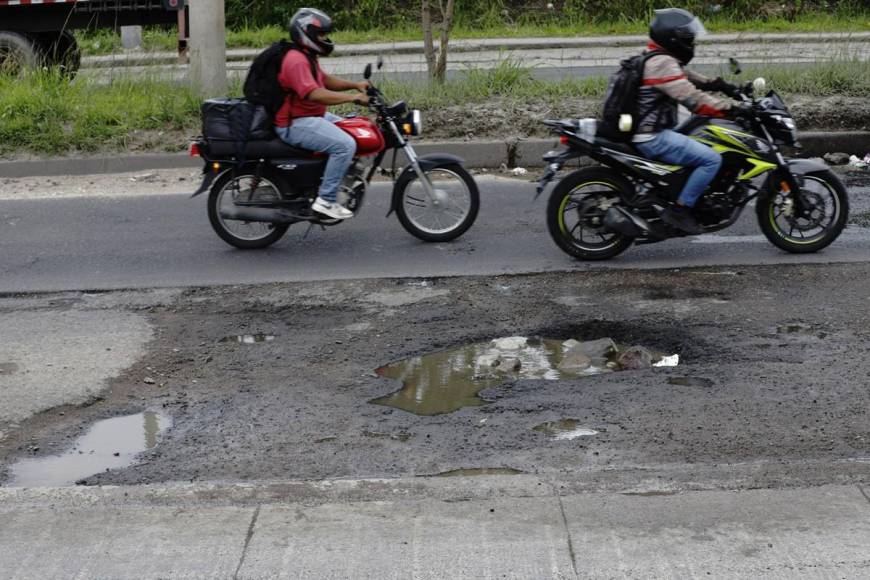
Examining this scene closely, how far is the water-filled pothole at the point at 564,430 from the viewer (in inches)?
210

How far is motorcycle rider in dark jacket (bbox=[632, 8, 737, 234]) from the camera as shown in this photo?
25.2 ft

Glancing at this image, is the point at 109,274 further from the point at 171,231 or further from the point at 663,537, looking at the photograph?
the point at 663,537

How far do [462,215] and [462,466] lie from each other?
3974mm

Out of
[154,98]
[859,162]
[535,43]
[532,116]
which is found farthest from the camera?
[535,43]

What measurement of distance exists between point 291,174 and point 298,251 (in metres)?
0.59

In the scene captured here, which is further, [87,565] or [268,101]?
[268,101]

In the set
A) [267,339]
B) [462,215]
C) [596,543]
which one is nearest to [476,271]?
[462,215]

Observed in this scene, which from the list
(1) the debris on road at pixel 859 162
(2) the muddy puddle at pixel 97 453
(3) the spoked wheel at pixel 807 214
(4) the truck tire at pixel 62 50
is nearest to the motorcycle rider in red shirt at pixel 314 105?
(3) the spoked wheel at pixel 807 214

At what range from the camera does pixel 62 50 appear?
15133 millimetres

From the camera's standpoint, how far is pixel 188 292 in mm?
7801

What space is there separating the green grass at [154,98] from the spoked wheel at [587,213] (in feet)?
14.0

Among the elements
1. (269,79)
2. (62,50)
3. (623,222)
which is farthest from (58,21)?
(623,222)

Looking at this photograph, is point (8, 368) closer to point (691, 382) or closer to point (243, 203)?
point (243, 203)

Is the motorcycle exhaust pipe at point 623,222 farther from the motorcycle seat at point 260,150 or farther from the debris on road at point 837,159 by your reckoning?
the debris on road at point 837,159
